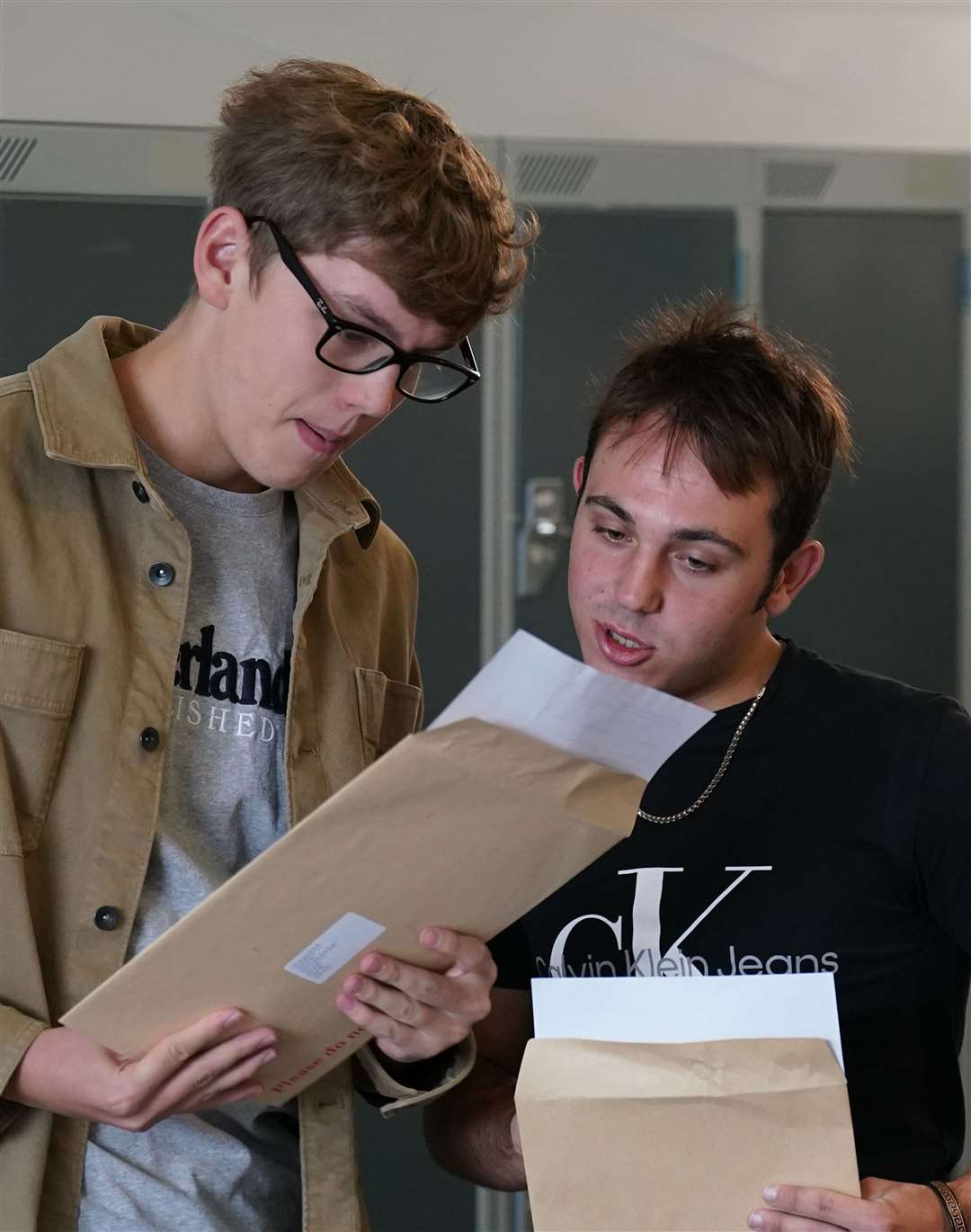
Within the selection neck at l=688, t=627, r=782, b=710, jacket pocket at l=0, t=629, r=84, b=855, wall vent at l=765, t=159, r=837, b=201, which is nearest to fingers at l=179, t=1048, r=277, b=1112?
jacket pocket at l=0, t=629, r=84, b=855

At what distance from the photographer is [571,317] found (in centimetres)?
328

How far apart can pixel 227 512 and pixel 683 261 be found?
220 centimetres

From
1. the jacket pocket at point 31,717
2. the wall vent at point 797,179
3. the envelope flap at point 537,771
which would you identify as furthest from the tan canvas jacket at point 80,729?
the wall vent at point 797,179

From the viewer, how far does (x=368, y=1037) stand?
4.09ft

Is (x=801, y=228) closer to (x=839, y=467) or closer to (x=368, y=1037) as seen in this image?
(x=839, y=467)

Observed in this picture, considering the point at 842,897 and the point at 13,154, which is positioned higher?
the point at 13,154

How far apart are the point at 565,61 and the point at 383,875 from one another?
269 centimetres

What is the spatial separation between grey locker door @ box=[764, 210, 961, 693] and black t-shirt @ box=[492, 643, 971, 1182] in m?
1.93

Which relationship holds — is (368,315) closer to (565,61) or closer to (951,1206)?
(951,1206)

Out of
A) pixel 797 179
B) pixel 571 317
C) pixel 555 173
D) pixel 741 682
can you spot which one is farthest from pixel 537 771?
pixel 797 179

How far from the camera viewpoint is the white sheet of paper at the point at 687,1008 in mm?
1099

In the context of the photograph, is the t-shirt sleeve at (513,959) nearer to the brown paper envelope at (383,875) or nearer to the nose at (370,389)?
the brown paper envelope at (383,875)

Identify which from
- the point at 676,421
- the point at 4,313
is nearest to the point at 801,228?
the point at 4,313

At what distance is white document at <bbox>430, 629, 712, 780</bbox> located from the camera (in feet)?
3.18
